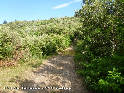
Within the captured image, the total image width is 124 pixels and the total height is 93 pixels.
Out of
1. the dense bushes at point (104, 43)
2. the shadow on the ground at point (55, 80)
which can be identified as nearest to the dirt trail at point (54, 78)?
the shadow on the ground at point (55, 80)

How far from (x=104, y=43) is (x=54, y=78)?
3774 mm

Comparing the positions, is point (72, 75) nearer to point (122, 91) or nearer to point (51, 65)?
point (51, 65)

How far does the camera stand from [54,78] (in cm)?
1126

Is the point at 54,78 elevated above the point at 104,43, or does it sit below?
below

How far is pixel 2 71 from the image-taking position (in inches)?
476

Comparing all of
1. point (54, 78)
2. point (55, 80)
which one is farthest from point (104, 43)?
point (54, 78)

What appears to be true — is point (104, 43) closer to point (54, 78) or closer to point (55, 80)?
point (55, 80)

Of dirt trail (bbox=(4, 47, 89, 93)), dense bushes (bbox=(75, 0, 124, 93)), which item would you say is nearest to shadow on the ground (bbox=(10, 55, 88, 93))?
dirt trail (bbox=(4, 47, 89, 93))

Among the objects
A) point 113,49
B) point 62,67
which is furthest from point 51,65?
point 113,49

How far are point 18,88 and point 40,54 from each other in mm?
6535

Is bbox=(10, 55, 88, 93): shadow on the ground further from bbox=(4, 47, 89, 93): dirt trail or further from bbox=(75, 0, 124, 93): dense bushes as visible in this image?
bbox=(75, 0, 124, 93): dense bushes

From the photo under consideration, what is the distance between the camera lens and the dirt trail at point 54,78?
9688 millimetres

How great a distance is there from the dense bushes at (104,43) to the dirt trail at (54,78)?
2.83 feet

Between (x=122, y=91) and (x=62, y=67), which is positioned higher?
(x=62, y=67)
